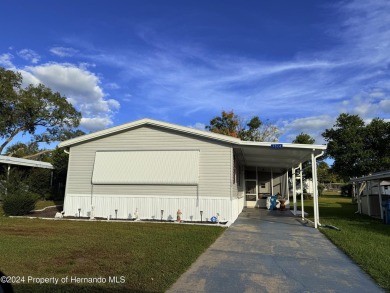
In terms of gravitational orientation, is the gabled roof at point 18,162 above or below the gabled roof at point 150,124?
below

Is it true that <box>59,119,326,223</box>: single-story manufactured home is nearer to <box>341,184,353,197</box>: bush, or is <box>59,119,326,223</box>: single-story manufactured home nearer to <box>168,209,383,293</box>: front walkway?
<box>168,209,383,293</box>: front walkway

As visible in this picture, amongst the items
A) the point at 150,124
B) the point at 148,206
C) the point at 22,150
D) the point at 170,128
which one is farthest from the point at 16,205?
the point at 22,150

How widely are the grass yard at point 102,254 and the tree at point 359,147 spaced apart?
15007 mm

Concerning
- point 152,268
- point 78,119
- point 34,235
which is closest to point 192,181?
point 34,235

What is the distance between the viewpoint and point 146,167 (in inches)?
556

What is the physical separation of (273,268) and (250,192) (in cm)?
1752

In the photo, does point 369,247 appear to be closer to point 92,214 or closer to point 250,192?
point 92,214

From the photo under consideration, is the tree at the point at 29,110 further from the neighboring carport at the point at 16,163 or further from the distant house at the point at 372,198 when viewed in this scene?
the distant house at the point at 372,198

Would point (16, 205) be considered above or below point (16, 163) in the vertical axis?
below

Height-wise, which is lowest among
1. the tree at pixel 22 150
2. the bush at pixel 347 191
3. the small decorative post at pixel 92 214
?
the small decorative post at pixel 92 214

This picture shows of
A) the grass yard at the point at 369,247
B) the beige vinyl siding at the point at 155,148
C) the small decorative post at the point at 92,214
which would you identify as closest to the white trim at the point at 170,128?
the beige vinyl siding at the point at 155,148

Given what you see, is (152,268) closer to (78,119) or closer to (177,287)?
(177,287)

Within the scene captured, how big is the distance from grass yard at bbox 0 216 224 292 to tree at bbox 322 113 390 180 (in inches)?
591

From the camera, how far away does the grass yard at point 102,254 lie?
5.19 m
